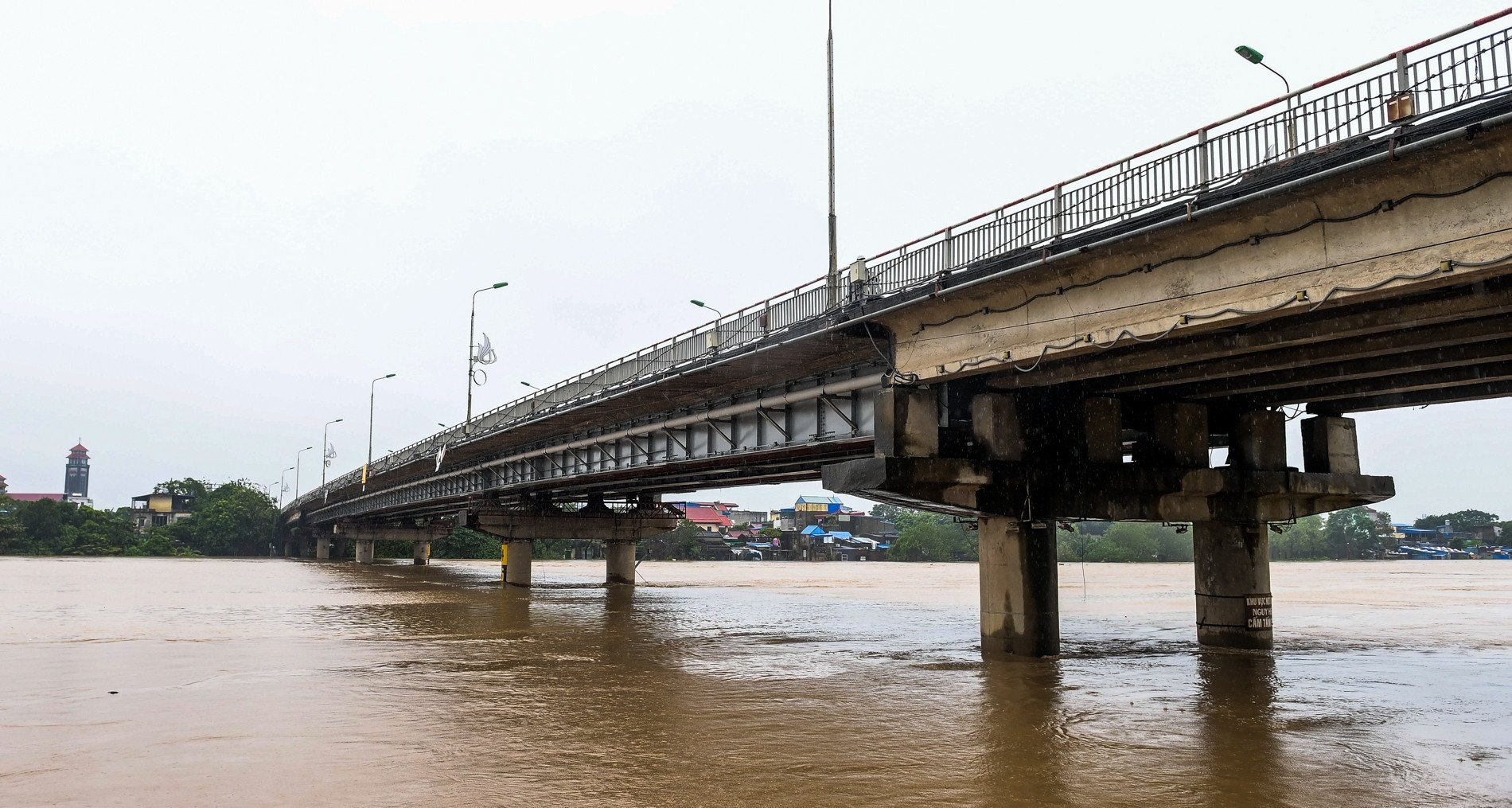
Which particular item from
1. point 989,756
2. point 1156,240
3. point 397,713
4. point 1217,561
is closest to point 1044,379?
point 1156,240

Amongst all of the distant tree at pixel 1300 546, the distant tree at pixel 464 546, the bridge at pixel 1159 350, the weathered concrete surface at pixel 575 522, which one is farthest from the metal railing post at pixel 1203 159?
the distant tree at pixel 1300 546

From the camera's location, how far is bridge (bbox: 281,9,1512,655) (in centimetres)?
1478

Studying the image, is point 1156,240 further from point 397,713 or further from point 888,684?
point 397,713

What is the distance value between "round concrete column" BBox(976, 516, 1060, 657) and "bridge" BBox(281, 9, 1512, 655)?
2.1 inches

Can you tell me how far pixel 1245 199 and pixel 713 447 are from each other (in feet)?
76.8

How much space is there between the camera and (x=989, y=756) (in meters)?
14.5

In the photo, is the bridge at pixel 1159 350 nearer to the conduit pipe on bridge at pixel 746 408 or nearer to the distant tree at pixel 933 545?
the conduit pipe on bridge at pixel 746 408

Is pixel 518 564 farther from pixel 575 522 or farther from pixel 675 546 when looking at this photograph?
pixel 675 546

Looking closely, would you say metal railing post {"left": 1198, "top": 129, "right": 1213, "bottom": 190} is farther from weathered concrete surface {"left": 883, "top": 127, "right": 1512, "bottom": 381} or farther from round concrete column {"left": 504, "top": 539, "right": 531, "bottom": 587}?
round concrete column {"left": 504, "top": 539, "right": 531, "bottom": 587}

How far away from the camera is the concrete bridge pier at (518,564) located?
226 feet

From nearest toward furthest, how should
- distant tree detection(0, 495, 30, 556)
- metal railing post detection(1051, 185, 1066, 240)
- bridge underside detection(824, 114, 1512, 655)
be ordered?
1. bridge underside detection(824, 114, 1512, 655)
2. metal railing post detection(1051, 185, 1066, 240)
3. distant tree detection(0, 495, 30, 556)

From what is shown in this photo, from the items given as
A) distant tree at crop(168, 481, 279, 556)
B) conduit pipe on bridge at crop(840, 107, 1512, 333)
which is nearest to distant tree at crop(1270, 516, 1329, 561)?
distant tree at crop(168, 481, 279, 556)

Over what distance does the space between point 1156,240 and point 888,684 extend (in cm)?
956

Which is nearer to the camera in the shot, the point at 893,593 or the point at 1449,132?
the point at 1449,132
